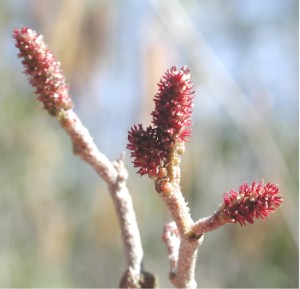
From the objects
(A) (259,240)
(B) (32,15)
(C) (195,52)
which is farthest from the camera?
(B) (32,15)

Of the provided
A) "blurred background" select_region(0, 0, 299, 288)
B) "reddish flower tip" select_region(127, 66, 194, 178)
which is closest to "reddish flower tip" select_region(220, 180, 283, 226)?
"reddish flower tip" select_region(127, 66, 194, 178)

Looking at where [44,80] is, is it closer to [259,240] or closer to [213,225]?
[213,225]

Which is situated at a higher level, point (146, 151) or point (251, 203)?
point (146, 151)

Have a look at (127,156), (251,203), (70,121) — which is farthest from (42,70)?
(127,156)

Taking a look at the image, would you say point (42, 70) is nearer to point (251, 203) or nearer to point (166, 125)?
point (166, 125)

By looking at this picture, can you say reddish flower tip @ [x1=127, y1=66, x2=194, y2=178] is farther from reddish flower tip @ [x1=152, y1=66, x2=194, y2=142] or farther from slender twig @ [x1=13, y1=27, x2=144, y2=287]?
slender twig @ [x1=13, y1=27, x2=144, y2=287]

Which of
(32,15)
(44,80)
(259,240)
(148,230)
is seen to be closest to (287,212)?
(259,240)
